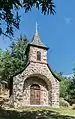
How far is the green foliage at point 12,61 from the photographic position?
36094mm

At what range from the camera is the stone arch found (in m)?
26.1

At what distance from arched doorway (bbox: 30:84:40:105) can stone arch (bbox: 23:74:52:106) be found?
0.33 metres

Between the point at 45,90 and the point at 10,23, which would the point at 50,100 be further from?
the point at 10,23

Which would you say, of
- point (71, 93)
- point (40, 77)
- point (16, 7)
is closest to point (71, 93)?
point (71, 93)

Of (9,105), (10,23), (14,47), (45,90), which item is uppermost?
(14,47)

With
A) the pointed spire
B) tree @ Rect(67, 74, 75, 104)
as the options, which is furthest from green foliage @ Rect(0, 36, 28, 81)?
tree @ Rect(67, 74, 75, 104)

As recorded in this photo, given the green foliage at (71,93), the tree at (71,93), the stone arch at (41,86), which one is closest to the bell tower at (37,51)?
the stone arch at (41,86)

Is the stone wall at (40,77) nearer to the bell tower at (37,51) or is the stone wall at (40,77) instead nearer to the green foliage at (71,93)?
the bell tower at (37,51)

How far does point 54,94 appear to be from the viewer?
86.2 ft

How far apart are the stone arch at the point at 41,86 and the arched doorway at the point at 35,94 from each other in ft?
1.10

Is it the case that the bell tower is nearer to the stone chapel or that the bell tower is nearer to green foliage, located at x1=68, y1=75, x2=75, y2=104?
the stone chapel

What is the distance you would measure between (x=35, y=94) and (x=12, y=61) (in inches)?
430

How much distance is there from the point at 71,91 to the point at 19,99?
12.7 m

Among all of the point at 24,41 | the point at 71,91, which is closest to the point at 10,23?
the point at 71,91
